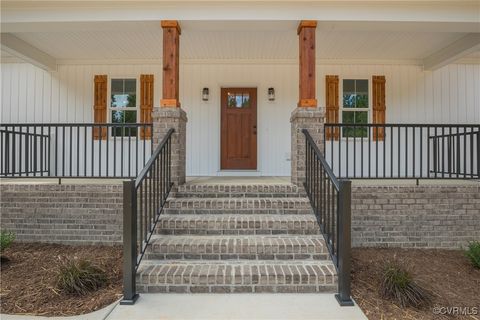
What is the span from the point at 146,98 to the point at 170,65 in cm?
250

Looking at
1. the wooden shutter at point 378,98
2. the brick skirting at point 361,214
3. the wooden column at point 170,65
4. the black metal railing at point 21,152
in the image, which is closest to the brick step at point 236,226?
the brick skirting at point 361,214

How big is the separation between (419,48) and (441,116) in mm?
1706

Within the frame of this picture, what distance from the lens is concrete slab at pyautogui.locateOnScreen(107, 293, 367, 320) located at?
2428 mm

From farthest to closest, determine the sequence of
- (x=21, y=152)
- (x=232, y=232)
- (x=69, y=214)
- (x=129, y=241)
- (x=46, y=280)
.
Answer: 1. (x=21, y=152)
2. (x=69, y=214)
3. (x=232, y=232)
4. (x=46, y=280)
5. (x=129, y=241)

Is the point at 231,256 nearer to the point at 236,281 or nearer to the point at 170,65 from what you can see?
the point at 236,281

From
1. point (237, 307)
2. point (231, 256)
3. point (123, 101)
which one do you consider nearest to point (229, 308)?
point (237, 307)

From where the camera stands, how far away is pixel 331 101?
6758mm

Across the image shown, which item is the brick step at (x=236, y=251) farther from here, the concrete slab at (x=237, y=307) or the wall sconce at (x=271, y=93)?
the wall sconce at (x=271, y=93)

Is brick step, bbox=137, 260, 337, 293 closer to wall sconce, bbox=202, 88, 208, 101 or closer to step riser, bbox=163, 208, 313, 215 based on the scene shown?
step riser, bbox=163, 208, 313, 215

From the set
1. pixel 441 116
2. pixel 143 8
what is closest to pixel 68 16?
pixel 143 8

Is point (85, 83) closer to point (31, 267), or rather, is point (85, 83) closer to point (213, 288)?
point (31, 267)

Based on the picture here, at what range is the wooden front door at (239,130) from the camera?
6863 millimetres

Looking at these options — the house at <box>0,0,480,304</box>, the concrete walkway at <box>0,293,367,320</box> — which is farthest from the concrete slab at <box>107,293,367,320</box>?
the house at <box>0,0,480,304</box>

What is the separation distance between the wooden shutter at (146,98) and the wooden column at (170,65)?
7.80 ft
